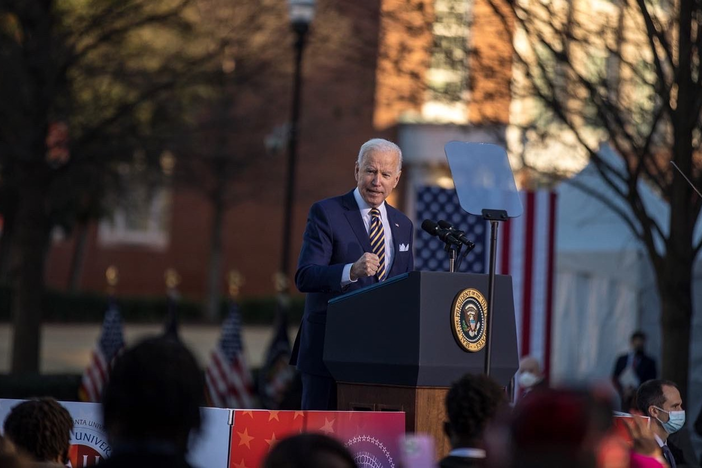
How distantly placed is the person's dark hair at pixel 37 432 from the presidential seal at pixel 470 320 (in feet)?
6.21

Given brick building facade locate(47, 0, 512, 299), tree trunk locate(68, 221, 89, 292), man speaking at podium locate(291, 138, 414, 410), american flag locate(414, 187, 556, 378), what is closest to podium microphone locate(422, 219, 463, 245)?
man speaking at podium locate(291, 138, 414, 410)

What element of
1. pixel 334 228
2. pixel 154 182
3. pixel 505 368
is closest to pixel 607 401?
pixel 505 368

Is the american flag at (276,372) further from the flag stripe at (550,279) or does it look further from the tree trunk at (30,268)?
the flag stripe at (550,279)

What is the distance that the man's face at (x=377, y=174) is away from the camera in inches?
239

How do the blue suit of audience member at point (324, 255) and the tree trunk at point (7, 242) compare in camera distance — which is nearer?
the blue suit of audience member at point (324, 255)

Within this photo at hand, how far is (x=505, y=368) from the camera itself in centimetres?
580

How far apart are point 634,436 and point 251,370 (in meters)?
13.0

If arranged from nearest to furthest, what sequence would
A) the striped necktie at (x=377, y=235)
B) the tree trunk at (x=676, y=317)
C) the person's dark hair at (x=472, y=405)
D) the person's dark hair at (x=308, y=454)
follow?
the person's dark hair at (x=308, y=454)
the person's dark hair at (x=472, y=405)
the striped necktie at (x=377, y=235)
the tree trunk at (x=676, y=317)

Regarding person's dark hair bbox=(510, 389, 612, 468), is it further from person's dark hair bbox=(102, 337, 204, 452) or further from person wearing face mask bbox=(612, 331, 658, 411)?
person wearing face mask bbox=(612, 331, 658, 411)

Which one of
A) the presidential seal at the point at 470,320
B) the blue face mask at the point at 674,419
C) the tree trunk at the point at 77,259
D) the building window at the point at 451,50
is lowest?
the blue face mask at the point at 674,419

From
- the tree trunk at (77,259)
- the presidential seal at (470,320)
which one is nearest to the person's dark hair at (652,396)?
the presidential seal at (470,320)

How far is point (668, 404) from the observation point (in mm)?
6664

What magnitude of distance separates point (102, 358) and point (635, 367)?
21.1ft

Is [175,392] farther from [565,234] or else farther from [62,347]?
[62,347]
